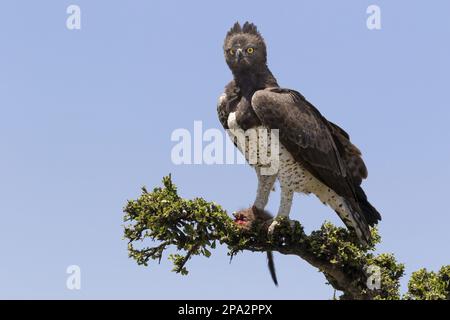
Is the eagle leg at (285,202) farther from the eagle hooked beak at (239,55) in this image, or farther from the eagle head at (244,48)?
the eagle hooked beak at (239,55)

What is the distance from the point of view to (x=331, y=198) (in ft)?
51.3

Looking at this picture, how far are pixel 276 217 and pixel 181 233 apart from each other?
6.12 feet

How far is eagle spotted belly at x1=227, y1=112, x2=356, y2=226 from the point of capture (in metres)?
15.1

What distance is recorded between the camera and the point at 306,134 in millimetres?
15164

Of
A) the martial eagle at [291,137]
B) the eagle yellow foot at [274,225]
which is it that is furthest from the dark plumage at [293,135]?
the eagle yellow foot at [274,225]

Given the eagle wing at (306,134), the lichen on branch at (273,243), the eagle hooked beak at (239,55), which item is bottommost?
the lichen on branch at (273,243)

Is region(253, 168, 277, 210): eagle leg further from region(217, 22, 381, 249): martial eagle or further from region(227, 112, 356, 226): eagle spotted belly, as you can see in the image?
region(227, 112, 356, 226): eagle spotted belly

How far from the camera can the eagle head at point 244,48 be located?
1573 cm

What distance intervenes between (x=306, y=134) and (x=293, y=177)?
32.5 inches

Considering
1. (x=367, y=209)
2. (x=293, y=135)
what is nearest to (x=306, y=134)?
(x=293, y=135)

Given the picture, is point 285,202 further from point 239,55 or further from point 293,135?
point 239,55

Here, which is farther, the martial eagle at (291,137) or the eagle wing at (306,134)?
the martial eagle at (291,137)
